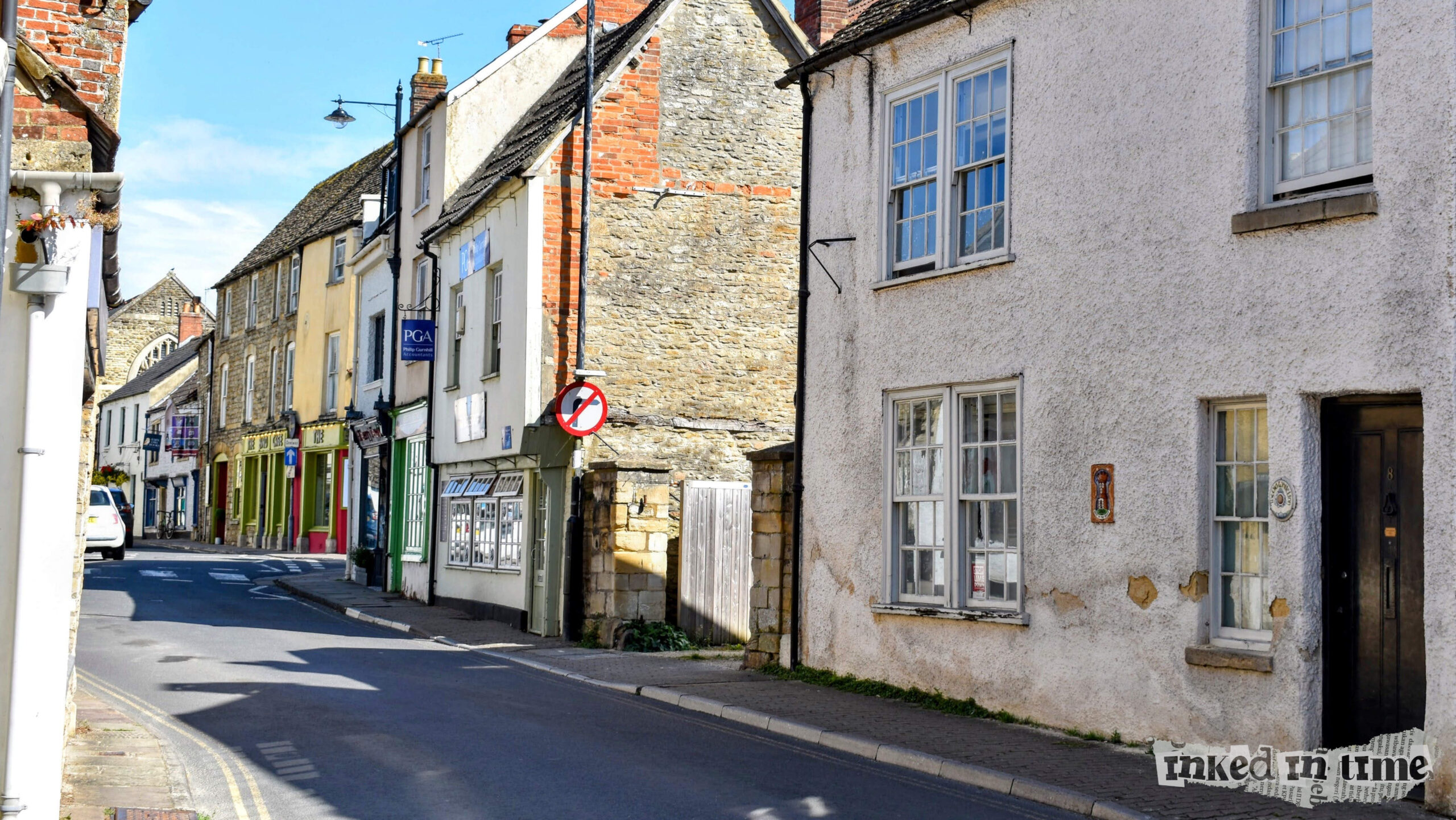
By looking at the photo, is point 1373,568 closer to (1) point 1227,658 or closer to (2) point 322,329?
(1) point 1227,658

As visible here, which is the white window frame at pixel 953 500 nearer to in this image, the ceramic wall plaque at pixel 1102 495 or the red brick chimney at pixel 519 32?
the ceramic wall plaque at pixel 1102 495

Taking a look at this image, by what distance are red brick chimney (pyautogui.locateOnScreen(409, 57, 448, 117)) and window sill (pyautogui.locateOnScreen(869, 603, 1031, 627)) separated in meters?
22.5

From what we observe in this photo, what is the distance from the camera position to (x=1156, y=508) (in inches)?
404

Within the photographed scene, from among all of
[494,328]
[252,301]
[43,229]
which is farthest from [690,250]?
[252,301]

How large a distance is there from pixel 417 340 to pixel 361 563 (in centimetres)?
681

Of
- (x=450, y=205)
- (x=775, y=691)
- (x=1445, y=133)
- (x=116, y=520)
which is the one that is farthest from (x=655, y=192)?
(x=116, y=520)

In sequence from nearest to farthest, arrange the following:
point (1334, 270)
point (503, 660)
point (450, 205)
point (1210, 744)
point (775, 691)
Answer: point (1334, 270), point (1210, 744), point (775, 691), point (503, 660), point (450, 205)

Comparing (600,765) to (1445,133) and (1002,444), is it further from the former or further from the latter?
(1445,133)

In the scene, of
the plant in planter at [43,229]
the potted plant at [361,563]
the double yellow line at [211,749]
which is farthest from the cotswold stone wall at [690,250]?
the plant in planter at [43,229]

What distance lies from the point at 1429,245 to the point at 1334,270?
65cm

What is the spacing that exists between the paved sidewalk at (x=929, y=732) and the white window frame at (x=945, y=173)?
393 centimetres

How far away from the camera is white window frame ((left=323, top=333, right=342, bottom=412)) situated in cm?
4047

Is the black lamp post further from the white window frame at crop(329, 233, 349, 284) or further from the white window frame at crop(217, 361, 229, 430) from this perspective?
the white window frame at crop(217, 361, 229, 430)

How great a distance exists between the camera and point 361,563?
29.2 m
